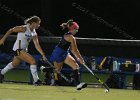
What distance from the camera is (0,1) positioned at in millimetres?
24484

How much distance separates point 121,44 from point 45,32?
27.4 feet

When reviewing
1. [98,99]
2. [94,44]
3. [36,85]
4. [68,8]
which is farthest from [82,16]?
[98,99]

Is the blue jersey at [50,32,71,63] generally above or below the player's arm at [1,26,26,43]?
below

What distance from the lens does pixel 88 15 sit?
83.1 ft

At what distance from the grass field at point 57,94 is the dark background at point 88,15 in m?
11.2

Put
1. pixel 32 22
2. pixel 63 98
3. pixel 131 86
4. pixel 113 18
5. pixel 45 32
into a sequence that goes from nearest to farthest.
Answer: pixel 63 98, pixel 32 22, pixel 131 86, pixel 45 32, pixel 113 18

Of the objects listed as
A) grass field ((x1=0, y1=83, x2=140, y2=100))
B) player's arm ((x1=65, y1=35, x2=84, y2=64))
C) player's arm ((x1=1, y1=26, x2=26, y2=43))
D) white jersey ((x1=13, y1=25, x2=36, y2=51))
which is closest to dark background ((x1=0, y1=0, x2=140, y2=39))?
grass field ((x1=0, y1=83, x2=140, y2=100))

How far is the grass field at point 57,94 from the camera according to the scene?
37.1 ft

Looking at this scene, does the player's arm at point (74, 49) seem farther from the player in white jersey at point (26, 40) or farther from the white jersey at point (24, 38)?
the white jersey at point (24, 38)

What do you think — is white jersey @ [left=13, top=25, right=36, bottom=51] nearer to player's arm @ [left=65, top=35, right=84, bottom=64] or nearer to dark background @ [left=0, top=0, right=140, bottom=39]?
player's arm @ [left=65, top=35, right=84, bottom=64]

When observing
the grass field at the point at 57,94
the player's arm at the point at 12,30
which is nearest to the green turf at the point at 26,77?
the grass field at the point at 57,94

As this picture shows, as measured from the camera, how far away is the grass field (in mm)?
11320

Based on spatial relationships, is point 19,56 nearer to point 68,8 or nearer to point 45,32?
point 45,32

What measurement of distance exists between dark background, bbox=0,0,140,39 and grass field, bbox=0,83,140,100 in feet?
36.8
